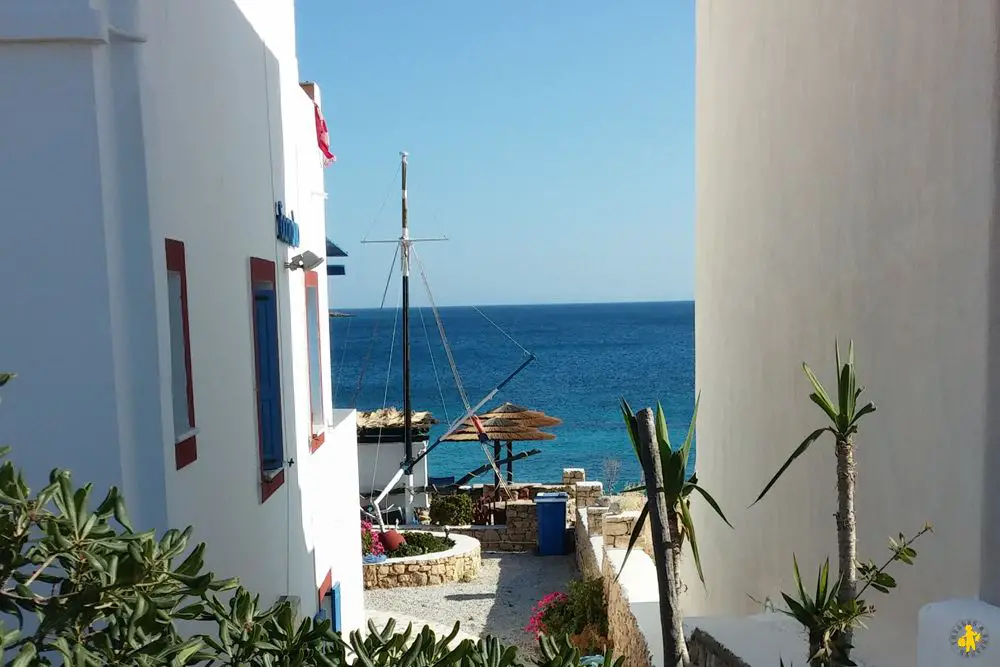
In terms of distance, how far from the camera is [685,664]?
4883 millimetres

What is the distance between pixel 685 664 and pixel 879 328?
2.29 metres

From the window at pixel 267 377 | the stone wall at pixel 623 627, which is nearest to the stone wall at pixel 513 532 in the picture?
the stone wall at pixel 623 627

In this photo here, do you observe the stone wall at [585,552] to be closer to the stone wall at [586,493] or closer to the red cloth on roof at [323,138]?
Answer: the stone wall at [586,493]

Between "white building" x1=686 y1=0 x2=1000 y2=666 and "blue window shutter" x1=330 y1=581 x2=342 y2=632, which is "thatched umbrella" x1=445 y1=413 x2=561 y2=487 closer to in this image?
"blue window shutter" x1=330 y1=581 x2=342 y2=632

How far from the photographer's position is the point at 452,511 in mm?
20875

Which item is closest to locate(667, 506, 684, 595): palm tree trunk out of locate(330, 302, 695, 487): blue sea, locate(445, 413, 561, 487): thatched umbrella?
locate(445, 413, 561, 487): thatched umbrella

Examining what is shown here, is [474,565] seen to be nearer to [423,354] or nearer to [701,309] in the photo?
[701,309]

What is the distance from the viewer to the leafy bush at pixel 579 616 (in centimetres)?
1151

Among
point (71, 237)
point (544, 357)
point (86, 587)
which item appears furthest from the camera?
point (544, 357)

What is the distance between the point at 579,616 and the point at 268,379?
21.9 feet

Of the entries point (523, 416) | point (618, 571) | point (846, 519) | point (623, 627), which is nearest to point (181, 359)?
point (846, 519)

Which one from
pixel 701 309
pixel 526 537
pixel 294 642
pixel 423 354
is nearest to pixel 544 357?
pixel 423 354

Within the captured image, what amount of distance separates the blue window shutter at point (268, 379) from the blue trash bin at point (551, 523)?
11.6 meters

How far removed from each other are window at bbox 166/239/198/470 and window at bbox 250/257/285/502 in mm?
1634
